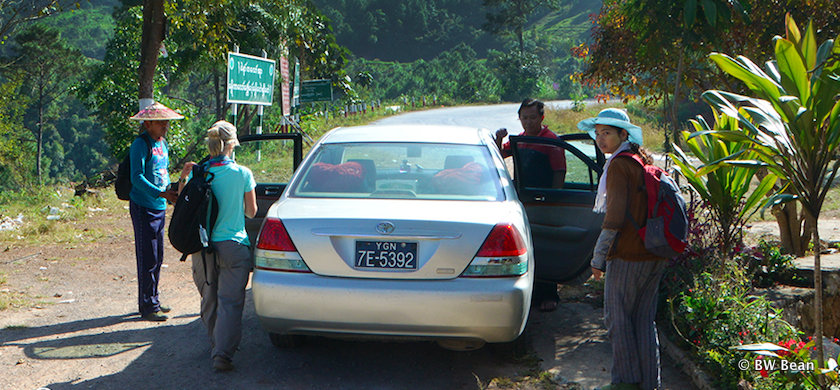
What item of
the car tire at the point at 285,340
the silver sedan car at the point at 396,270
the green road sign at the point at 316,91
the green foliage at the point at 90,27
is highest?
the green foliage at the point at 90,27

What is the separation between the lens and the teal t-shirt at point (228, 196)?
4.73m

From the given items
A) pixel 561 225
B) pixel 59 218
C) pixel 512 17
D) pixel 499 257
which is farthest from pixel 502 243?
pixel 512 17

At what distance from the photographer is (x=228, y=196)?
4750 millimetres

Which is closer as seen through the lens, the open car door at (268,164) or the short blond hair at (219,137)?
the short blond hair at (219,137)

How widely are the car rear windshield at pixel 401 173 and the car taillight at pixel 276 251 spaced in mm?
508

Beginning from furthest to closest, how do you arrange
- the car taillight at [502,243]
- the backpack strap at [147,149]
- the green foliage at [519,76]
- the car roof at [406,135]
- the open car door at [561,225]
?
the green foliage at [519,76]
the backpack strap at [147,149]
the open car door at [561,225]
the car roof at [406,135]
the car taillight at [502,243]

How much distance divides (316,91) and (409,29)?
88208 mm

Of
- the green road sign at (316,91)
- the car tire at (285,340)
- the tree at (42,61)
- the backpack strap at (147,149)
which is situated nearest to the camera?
the car tire at (285,340)

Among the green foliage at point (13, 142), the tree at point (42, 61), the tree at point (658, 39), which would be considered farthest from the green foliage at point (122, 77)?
the tree at point (42, 61)

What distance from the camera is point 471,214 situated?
4.45 metres

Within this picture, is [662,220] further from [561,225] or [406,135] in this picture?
[406,135]

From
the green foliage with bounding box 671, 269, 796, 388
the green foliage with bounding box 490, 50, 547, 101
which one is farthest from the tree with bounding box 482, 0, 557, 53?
the green foliage with bounding box 671, 269, 796, 388

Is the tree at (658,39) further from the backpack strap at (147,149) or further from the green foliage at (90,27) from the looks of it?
the green foliage at (90,27)

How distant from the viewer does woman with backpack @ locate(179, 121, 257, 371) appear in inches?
186
